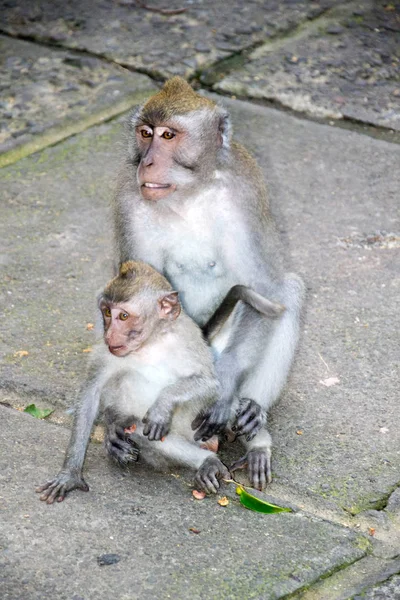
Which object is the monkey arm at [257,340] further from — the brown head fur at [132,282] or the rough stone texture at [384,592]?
the rough stone texture at [384,592]

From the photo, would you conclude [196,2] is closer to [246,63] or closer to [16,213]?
[246,63]

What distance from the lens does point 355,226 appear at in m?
5.81

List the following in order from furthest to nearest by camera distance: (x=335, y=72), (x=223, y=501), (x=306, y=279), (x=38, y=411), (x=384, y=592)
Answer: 1. (x=335, y=72)
2. (x=306, y=279)
3. (x=38, y=411)
4. (x=223, y=501)
5. (x=384, y=592)

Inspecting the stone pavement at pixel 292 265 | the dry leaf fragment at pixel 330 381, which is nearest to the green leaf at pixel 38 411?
the stone pavement at pixel 292 265

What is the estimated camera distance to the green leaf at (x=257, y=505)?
153 inches

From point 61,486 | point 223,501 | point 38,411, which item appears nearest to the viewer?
point 61,486

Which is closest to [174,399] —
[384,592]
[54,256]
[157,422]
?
[157,422]

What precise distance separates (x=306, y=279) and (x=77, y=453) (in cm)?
182

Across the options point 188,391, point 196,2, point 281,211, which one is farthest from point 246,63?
point 188,391

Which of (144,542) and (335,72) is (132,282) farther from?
(335,72)

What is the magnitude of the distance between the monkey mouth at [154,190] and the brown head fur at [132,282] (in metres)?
0.26

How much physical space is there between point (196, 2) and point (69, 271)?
10.8ft

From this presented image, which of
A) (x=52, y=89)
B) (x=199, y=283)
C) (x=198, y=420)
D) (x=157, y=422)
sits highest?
(x=199, y=283)

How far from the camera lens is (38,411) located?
4.42m
